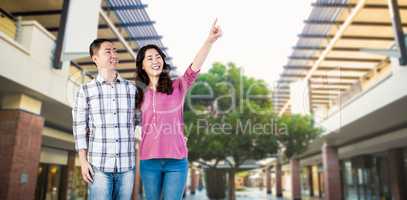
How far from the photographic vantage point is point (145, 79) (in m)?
2.58

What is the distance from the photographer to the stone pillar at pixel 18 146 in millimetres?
8445

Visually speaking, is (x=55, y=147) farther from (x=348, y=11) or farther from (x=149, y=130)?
(x=149, y=130)

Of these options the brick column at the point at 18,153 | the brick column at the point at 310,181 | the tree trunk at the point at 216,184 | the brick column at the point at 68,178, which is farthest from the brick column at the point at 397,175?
the brick column at the point at 310,181

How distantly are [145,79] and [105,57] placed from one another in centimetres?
30

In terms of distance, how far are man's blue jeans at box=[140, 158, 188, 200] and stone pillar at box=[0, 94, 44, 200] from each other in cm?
731

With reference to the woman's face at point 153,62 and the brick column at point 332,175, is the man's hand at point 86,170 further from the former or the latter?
the brick column at point 332,175

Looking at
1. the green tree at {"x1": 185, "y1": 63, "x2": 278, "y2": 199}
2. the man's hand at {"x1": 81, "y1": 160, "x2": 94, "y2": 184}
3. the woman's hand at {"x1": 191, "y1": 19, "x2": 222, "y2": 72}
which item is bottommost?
the man's hand at {"x1": 81, "y1": 160, "x2": 94, "y2": 184}

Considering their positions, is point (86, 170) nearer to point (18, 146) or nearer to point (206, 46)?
A: point (206, 46)

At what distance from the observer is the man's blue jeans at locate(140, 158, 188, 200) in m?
2.28

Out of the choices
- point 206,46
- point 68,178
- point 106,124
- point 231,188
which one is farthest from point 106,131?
point 68,178

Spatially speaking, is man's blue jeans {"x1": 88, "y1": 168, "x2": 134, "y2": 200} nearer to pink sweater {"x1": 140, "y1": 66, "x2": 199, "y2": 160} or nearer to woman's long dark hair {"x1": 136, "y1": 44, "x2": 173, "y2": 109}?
pink sweater {"x1": 140, "y1": 66, "x2": 199, "y2": 160}

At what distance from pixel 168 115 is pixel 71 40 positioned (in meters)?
7.75

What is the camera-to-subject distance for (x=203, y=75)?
16.2m

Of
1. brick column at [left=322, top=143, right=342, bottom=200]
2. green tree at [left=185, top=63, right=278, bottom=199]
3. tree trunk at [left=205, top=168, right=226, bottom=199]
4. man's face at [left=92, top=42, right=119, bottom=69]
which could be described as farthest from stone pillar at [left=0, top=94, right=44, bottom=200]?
tree trunk at [left=205, top=168, right=226, bottom=199]
